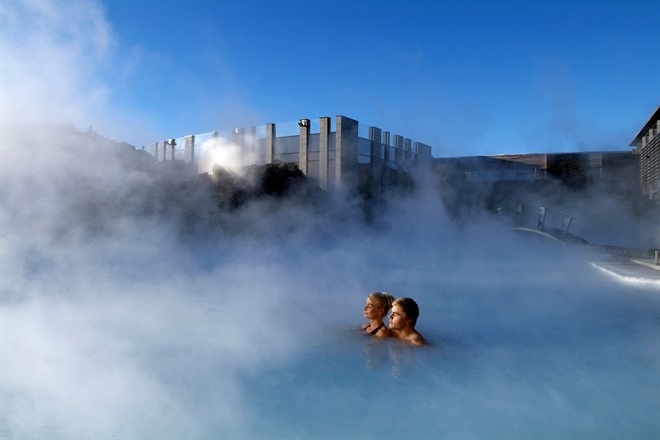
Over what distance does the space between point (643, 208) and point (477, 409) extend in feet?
54.8

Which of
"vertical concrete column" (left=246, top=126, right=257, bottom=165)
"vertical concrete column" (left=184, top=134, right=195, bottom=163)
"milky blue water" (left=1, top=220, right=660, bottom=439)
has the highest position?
"vertical concrete column" (left=246, top=126, right=257, bottom=165)

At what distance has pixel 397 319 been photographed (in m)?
3.75

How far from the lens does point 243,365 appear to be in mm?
3232

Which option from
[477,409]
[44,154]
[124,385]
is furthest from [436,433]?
[44,154]

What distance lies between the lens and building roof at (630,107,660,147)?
44.6ft

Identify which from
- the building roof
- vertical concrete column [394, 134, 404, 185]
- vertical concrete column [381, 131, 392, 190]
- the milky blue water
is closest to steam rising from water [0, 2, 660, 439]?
the milky blue water

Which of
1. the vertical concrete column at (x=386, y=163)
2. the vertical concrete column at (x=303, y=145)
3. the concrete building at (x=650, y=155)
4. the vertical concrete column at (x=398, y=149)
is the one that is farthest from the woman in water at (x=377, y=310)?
the vertical concrete column at (x=398, y=149)

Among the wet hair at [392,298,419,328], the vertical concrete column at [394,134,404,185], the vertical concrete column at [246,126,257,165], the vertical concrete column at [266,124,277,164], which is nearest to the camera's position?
the wet hair at [392,298,419,328]

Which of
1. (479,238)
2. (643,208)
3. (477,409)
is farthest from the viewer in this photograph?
(643,208)

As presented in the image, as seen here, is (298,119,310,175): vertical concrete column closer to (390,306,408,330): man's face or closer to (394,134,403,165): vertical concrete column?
(394,134,403,165): vertical concrete column

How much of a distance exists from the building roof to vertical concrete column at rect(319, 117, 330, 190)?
979 centimetres

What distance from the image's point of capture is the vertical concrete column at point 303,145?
16781 mm

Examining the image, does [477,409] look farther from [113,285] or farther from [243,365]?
[113,285]

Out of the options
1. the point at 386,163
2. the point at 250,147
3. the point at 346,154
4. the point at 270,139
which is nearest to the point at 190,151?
the point at 250,147
